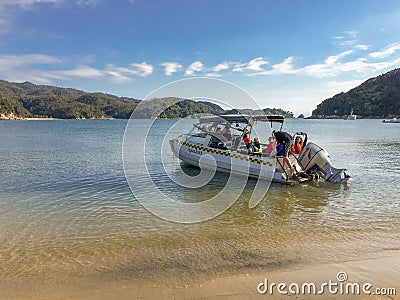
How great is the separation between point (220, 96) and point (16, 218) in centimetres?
771

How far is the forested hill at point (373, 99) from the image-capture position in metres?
157

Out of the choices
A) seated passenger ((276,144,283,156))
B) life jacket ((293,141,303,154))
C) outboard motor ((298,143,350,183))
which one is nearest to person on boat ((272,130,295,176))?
seated passenger ((276,144,283,156))

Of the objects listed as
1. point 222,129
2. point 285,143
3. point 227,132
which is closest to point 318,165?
point 285,143

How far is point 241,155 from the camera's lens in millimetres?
15562

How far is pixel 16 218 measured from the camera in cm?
973

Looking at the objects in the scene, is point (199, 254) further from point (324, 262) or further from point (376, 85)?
point (376, 85)

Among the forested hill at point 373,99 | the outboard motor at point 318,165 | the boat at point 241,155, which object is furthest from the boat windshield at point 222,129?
the forested hill at point 373,99

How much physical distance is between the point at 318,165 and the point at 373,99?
178 metres

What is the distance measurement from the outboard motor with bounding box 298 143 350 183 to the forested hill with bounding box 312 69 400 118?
156 meters

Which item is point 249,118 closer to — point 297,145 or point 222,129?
point 222,129

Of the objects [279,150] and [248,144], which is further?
[248,144]

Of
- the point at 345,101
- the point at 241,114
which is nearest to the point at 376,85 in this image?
the point at 345,101

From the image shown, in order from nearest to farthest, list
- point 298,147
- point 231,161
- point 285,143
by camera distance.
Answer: point 285,143
point 231,161
point 298,147

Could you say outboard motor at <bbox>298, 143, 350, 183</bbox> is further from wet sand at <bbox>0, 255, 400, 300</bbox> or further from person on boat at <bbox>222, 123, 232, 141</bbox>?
wet sand at <bbox>0, 255, 400, 300</bbox>
